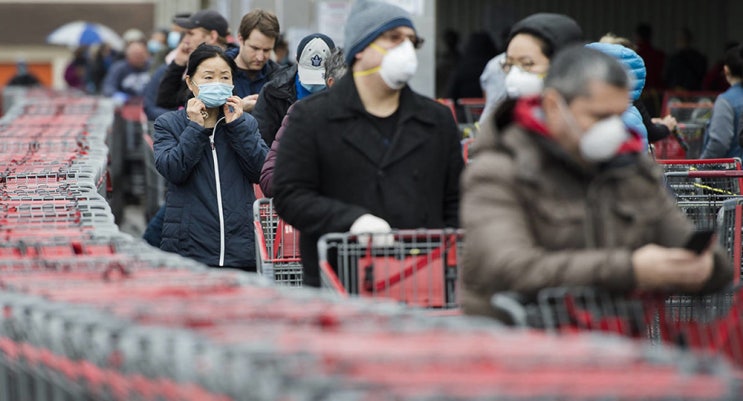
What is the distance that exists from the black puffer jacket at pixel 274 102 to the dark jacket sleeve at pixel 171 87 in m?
2.29

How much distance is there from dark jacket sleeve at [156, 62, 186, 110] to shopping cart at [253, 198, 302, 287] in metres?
3.59

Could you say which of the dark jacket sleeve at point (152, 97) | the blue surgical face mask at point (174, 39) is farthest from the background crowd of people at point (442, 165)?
the blue surgical face mask at point (174, 39)

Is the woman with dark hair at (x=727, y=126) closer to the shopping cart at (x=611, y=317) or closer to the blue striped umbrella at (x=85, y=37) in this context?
the shopping cart at (x=611, y=317)

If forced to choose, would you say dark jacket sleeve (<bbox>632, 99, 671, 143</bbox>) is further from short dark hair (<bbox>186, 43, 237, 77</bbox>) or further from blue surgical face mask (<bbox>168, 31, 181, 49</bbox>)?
blue surgical face mask (<bbox>168, 31, 181, 49</bbox>)

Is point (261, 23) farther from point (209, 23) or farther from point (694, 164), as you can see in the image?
point (694, 164)

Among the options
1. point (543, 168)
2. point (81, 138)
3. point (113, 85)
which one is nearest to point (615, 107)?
point (543, 168)

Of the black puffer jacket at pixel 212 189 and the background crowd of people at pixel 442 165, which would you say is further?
the black puffer jacket at pixel 212 189

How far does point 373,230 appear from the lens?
18.0ft

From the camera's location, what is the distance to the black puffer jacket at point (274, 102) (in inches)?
348

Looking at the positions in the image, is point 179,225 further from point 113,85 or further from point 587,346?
point 113,85

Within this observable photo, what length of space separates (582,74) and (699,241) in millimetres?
590

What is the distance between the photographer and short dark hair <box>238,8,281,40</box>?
9961 mm

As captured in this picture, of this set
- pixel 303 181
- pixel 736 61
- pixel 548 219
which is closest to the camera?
pixel 548 219

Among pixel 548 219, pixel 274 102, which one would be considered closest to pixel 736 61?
pixel 274 102
